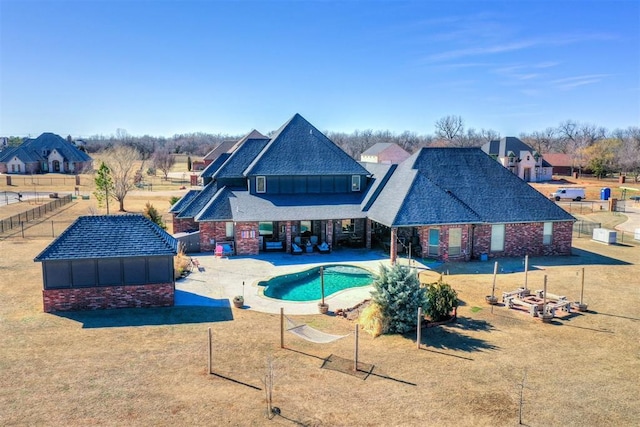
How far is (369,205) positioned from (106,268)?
1869 cm

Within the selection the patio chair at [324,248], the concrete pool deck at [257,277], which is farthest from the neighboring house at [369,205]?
the concrete pool deck at [257,277]

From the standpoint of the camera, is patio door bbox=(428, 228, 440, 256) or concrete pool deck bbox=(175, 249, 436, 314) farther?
patio door bbox=(428, 228, 440, 256)

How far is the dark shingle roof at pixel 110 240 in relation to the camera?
20906 mm

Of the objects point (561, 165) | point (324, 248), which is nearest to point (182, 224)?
point (324, 248)

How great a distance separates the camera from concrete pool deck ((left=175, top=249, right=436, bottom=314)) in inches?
886

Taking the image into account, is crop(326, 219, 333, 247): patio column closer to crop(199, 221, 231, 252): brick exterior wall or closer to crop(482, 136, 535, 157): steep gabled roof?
crop(199, 221, 231, 252): brick exterior wall

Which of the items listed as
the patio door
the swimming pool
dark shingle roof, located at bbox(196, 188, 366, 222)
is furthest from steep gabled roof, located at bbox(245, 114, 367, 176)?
the swimming pool

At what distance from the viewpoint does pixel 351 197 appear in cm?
3609

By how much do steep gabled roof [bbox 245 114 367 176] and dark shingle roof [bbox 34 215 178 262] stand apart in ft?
43.7

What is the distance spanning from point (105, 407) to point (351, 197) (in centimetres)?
2531

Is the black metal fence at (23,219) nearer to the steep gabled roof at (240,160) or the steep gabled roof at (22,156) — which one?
the steep gabled roof at (240,160)

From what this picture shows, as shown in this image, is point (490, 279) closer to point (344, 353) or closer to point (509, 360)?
point (509, 360)

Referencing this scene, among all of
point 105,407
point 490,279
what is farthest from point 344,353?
point 490,279

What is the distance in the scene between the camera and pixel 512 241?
31797 millimetres
